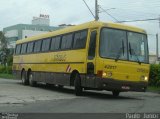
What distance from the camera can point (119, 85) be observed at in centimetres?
2016

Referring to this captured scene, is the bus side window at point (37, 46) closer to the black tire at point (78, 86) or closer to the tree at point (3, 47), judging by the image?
the black tire at point (78, 86)

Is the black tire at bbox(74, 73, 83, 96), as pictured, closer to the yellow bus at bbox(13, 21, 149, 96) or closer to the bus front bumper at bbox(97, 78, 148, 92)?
the yellow bus at bbox(13, 21, 149, 96)

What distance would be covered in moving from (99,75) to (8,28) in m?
120

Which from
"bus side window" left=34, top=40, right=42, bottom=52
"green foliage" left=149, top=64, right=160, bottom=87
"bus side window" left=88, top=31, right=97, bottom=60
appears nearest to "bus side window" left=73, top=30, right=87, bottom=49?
"bus side window" left=88, top=31, right=97, bottom=60

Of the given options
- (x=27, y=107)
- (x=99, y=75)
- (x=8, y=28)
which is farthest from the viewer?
(x=8, y=28)

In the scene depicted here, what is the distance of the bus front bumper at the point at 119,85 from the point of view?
1988 centimetres

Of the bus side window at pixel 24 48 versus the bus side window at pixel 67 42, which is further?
the bus side window at pixel 24 48

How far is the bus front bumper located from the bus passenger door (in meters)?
0.54

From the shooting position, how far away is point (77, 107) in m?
16.2

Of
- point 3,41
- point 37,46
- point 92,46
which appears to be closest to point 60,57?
point 92,46

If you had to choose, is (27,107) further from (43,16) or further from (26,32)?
(43,16)

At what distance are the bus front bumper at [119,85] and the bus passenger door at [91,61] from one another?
0.54 meters

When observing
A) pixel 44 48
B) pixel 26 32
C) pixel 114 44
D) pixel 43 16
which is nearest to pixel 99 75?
pixel 114 44

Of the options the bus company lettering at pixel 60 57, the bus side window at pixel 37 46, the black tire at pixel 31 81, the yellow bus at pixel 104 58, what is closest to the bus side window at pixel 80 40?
the yellow bus at pixel 104 58
